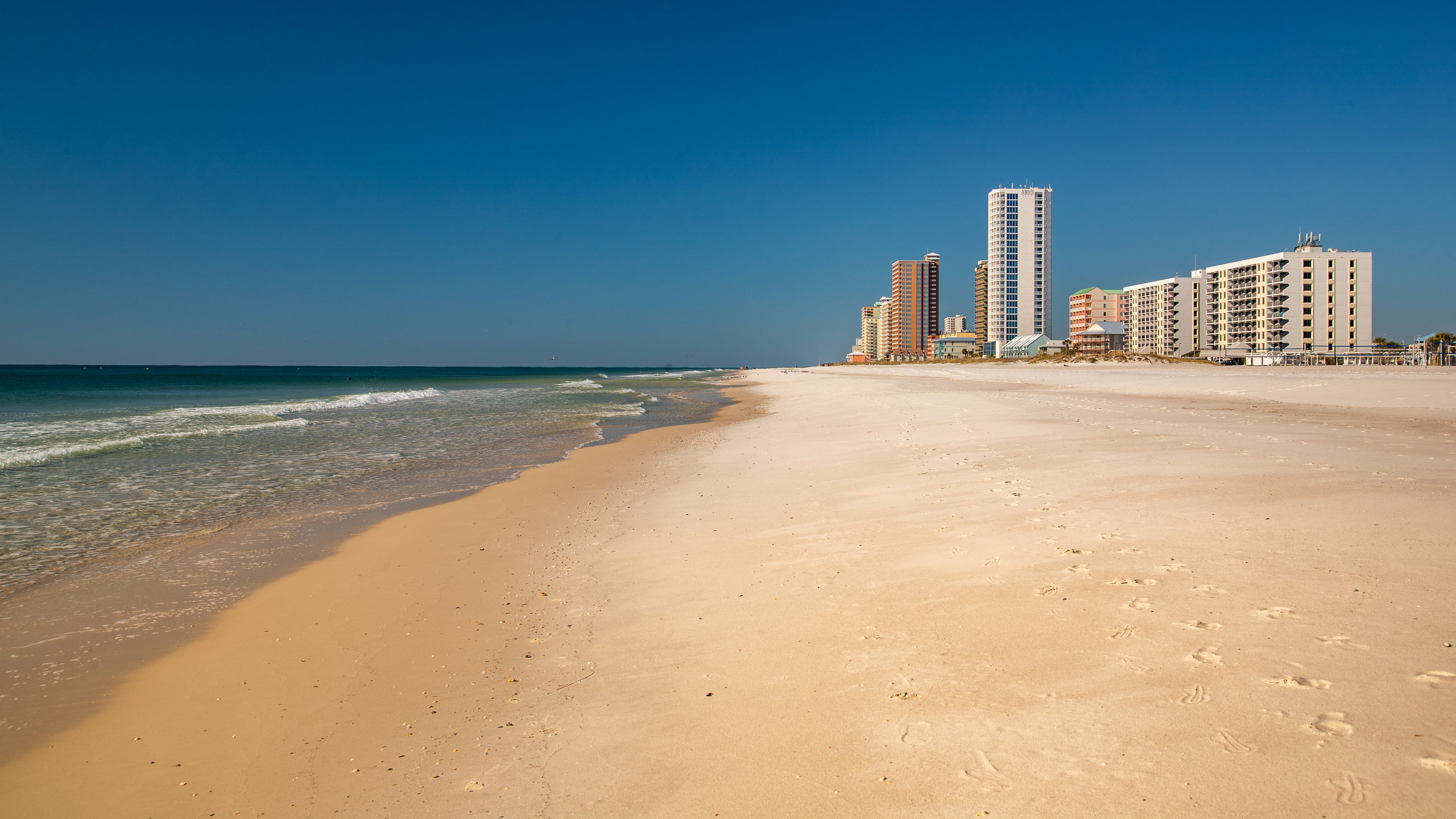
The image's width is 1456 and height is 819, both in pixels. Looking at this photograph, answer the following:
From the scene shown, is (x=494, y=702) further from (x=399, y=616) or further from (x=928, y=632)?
(x=928, y=632)

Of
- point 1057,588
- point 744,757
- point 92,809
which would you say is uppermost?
point 1057,588

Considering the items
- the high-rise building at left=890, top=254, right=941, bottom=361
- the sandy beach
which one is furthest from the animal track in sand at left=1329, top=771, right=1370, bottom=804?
the high-rise building at left=890, top=254, right=941, bottom=361

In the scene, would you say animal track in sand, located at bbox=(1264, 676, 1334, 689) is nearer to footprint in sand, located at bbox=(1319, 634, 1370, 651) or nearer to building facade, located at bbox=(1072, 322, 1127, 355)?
footprint in sand, located at bbox=(1319, 634, 1370, 651)

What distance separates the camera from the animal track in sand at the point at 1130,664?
353cm

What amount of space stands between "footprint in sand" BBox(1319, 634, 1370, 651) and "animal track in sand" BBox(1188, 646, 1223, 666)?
22.5 inches

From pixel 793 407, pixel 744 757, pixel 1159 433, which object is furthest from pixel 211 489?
pixel 793 407

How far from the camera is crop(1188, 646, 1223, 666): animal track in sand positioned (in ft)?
11.6

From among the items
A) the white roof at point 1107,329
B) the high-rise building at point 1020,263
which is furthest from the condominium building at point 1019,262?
the white roof at point 1107,329

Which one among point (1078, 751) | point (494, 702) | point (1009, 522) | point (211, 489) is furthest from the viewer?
point (211, 489)

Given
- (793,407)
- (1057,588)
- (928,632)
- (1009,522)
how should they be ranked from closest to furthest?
(928,632) → (1057,588) → (1009,522) → (793,407)

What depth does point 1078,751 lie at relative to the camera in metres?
2.93

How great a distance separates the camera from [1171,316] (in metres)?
Result: 108

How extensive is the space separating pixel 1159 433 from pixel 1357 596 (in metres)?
8.74

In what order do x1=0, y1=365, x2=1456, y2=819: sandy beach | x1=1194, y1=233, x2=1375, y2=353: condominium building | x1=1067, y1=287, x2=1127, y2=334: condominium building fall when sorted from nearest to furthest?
x1=0, y1=365, x2=1456, y2=819: sandy beach < x1=1194, y1=233, x2=1375, y2=353: condominium building < x1=1067, y1=287, x2=1127, y2=334: condominium building
